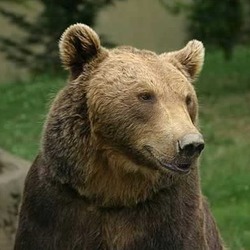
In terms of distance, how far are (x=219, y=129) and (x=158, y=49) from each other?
7.88 metres

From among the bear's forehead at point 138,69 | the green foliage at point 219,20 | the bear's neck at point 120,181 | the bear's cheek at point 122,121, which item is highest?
the bear's forehead at point 138,69

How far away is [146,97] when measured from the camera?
15.3 ft

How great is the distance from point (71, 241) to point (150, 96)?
814 mm

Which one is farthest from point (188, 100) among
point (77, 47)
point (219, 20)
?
point (219, 20)

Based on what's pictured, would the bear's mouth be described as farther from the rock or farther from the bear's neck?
the rock

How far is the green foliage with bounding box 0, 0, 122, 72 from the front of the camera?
16.5 m

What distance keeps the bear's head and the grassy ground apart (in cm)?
159

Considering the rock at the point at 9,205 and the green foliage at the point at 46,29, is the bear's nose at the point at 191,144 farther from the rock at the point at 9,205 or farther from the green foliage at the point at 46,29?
the green foliage at the point at 46,29

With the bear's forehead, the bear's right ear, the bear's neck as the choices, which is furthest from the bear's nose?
the bear's right ear

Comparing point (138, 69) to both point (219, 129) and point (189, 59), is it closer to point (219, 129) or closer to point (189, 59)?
point (189, 59)

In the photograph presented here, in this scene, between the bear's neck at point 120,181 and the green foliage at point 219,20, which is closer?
the bear's neck at point 120,181

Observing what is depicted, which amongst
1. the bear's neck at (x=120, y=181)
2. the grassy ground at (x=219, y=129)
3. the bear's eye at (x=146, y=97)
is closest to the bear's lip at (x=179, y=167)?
the bear's neck at (x=120, y=181)

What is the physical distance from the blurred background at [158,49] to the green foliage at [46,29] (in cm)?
2

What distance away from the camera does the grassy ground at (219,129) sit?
944 cm
